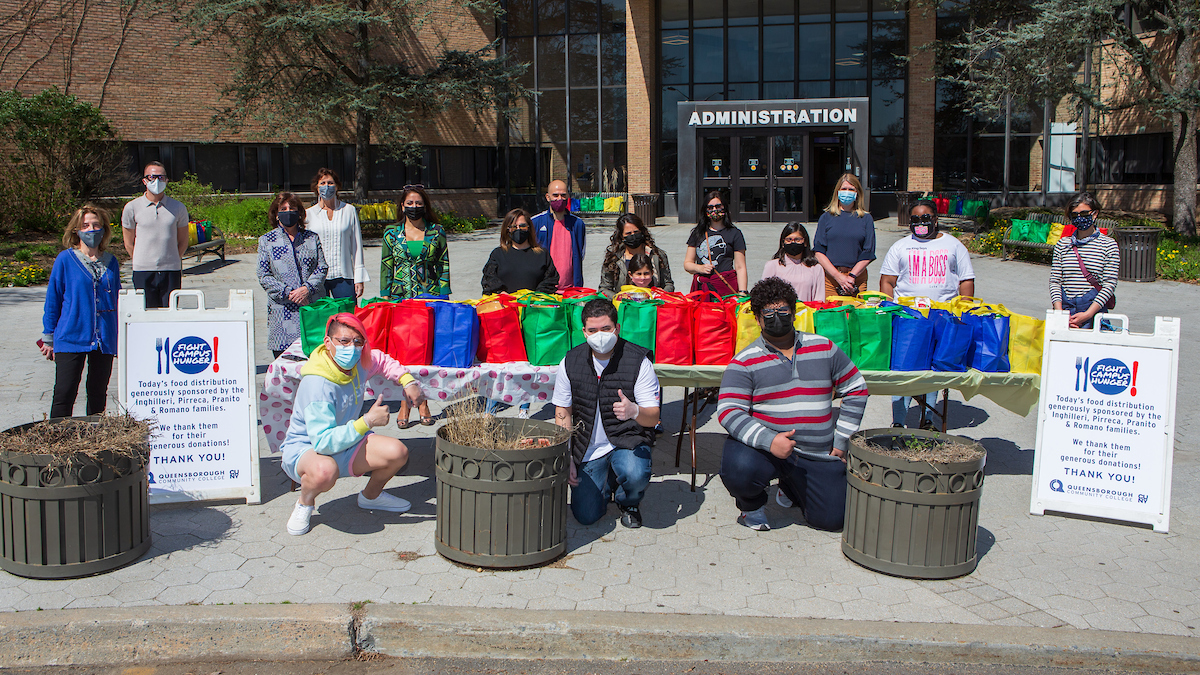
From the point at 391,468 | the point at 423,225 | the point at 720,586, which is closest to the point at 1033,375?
the point at 720,586

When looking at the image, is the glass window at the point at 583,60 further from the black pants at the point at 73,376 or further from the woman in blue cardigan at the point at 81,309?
the black pants at the point at 73,376

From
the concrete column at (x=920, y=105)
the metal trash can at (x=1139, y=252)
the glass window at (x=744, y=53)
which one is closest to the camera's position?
the metal trash can at (x=1139, y=252)

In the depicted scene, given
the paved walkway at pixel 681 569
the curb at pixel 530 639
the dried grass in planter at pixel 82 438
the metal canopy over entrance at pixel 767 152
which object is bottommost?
the curb at pixel 530 639

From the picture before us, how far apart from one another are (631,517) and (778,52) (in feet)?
98.2

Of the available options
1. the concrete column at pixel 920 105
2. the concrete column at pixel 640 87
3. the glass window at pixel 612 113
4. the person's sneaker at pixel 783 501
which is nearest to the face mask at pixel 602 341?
the person's sneaker at pixel 783 501

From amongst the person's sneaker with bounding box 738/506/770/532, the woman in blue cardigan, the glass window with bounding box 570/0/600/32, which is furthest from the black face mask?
the glass window with bounding box 570/0/600/32

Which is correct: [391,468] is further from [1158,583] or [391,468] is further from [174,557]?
[1158,583]

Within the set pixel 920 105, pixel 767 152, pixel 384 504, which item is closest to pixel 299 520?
pixel 384 504

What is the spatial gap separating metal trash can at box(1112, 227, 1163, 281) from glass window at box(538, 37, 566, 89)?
22.1m

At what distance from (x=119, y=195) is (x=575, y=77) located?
633 inches

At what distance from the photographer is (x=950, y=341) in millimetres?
5734

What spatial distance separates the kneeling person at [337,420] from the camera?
5082mm

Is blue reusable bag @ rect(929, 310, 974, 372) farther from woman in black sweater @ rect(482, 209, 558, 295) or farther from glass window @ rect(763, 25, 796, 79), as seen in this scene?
glass window @ rect(763, 25, 796, 79)

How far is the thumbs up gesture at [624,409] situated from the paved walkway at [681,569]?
2.36 feet
